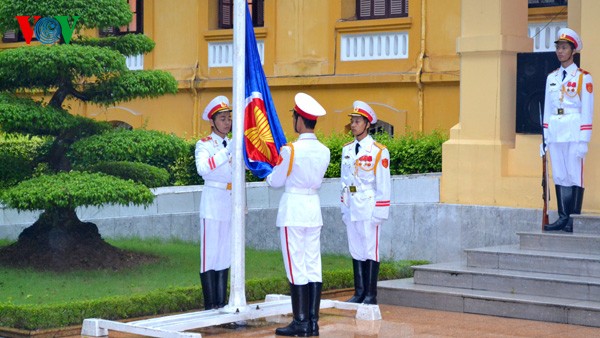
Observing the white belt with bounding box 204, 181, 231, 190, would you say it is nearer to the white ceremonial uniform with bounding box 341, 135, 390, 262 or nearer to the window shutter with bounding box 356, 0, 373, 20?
the white ceremonial uniform with bounding box 341, 135, 390, 262

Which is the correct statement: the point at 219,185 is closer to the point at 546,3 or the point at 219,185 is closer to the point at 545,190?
the point at 545,190

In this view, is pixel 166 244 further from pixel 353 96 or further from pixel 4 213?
pixel 353 96

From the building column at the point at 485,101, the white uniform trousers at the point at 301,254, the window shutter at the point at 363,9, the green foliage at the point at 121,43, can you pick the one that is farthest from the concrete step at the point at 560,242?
the window shutter at the point at 363,9

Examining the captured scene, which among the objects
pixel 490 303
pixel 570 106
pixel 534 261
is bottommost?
pixel 490 303

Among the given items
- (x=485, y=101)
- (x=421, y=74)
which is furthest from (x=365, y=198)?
(x=421, y=74)

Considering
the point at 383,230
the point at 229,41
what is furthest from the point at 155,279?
the point at 229,41

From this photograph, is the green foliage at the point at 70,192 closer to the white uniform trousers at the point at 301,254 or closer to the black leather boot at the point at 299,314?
the white uniform trousers at the point at 301,254

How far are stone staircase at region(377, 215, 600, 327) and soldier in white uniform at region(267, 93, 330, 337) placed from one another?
207cm

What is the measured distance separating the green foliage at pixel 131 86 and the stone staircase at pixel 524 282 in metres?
3.21

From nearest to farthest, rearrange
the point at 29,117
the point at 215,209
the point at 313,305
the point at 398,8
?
the point at 313,305 → the point at 215,209 → the point at 29,117 → the point at 398,8

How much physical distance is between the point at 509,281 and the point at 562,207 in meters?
1.46

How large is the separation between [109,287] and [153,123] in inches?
403

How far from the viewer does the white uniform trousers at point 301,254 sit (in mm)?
10398

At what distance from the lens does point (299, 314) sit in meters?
10.4
